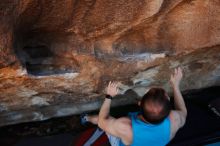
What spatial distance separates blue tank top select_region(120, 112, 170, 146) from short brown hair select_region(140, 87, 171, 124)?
7cm

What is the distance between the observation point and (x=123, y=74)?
2.01m

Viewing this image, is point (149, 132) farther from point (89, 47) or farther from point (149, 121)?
point (89, 47)

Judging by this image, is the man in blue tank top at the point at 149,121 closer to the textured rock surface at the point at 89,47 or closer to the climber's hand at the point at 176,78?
the climber's hand at the point at 176,78

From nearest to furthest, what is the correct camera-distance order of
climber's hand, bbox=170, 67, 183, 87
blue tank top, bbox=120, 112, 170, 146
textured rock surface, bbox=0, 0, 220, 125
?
textured rock surface, bbox=0, 0, 220, 125
blue tank top, bbox=120, 112, 170, 146
climber's hand, bbox=170, 67, 183, 87

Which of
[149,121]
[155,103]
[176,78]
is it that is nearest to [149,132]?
[149,121]

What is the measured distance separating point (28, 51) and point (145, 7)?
21.6 inches

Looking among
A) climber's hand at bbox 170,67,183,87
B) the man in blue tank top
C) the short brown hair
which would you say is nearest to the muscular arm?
the man in blue tank top

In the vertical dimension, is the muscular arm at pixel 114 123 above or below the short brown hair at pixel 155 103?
below

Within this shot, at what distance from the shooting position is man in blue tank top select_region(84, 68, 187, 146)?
63.8 inches

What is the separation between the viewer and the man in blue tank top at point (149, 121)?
162cm

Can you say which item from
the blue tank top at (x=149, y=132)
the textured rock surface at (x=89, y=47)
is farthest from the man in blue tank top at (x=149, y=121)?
the textured rock surface at (x=89, y=47)

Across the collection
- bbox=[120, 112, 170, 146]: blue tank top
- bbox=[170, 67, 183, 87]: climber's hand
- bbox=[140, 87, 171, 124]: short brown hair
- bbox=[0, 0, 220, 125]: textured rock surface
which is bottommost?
bbox=[120, 112, 170, 146]: blue tank top

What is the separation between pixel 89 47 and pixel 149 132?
47cm

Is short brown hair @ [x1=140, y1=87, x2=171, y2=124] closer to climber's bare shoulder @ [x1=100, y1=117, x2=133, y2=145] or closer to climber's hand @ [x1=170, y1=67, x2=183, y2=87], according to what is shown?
climber's bare shoulder @ [x1=100, y1=117, x2=133, y2=145]
